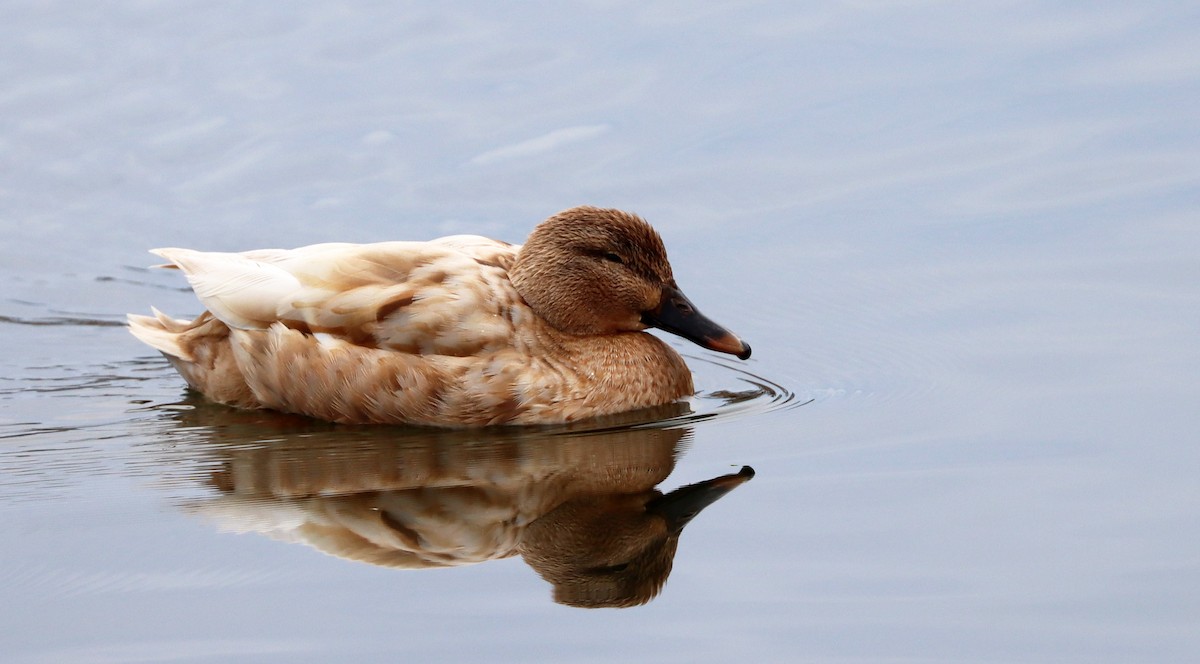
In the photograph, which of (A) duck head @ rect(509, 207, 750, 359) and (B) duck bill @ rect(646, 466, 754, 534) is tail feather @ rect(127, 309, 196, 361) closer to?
(A) duck head @ rect(509, 207, 750, 359)

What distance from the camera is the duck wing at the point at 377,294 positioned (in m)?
8.87

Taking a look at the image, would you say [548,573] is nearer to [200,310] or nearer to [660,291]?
[660,291]

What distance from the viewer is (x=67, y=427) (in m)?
8.90

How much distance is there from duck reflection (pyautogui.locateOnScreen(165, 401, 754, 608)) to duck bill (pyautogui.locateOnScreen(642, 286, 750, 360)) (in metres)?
0.58

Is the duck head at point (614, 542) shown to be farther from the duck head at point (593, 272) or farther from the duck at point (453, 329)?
the duck head at point (593, 272)

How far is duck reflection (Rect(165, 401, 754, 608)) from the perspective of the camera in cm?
660

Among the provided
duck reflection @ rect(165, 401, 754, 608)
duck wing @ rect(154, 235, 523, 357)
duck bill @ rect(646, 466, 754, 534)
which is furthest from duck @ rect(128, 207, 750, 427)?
duck bill @ rect(646, 466, 754, 534)

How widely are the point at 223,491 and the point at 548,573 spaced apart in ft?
6.25

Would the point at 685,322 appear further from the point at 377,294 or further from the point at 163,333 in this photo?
the point at 163,333

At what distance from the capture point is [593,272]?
9.26 metres

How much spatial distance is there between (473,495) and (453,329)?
1.57m

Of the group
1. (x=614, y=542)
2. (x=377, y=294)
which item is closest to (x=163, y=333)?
(x=377, y=294)

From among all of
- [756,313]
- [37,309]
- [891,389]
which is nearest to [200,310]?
[37,309]

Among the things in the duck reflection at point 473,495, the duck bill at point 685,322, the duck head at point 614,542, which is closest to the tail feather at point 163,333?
the duck reflection at point 473,495
